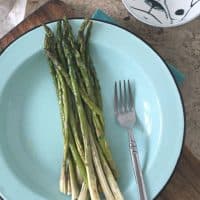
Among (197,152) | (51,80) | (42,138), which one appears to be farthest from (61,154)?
(197,152)

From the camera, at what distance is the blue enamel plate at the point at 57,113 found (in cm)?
89

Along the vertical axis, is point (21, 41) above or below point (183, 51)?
above

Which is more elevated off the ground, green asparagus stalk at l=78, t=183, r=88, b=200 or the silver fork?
the silver fork

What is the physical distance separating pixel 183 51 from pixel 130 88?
0.15 m

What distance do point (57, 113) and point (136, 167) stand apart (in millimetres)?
186

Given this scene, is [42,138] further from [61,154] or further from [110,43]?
[110,43]

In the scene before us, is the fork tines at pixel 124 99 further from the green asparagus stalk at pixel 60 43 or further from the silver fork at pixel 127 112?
the green asparagus stalk at pixel 60 43

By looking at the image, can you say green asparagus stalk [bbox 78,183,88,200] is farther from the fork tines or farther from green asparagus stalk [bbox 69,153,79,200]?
the fork tines

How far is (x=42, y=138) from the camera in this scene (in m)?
0.93

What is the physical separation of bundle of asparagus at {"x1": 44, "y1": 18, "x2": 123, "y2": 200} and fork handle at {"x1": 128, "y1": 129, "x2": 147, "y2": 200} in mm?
37

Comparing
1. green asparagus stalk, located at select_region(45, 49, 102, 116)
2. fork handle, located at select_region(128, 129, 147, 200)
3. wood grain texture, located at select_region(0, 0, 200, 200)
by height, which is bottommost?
wood grain texture, located at select_region(0, 0, 200, 200)

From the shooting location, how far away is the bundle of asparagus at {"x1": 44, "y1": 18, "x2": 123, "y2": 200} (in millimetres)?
875

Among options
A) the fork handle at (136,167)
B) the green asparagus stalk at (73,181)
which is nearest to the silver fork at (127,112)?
the fork handle at (136,167)

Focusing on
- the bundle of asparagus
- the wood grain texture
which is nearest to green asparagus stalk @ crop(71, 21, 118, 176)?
the bundle of asparagus
